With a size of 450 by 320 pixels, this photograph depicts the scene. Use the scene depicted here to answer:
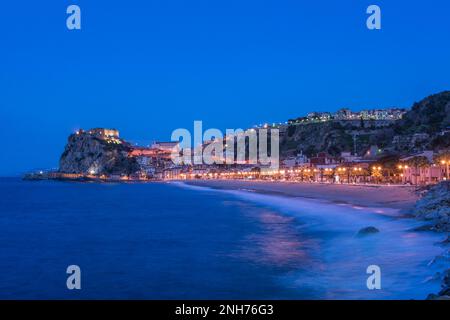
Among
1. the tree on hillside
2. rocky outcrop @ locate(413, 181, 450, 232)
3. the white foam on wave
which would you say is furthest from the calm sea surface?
the tree on hillside

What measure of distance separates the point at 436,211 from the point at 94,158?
182 meters

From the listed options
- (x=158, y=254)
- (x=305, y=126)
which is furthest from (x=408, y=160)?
(x=305, y=126)

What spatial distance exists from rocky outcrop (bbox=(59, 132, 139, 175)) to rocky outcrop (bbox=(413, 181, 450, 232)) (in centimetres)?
17608

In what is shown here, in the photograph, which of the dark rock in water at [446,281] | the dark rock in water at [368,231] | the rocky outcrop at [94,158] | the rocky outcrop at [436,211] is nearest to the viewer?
the dark rock in water at [446,281]

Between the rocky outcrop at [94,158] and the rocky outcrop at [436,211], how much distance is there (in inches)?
6932

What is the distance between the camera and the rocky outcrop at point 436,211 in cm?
1888

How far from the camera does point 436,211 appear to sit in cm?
2119

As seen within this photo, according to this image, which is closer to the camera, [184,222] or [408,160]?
[184,222]

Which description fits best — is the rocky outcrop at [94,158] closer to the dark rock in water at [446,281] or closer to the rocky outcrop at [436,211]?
the rocky outcrop at [436,211]

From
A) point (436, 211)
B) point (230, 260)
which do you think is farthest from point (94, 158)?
point (230, 260)

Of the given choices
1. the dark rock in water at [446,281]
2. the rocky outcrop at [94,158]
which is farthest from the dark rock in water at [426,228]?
the rocky outcrop at [94,158]
